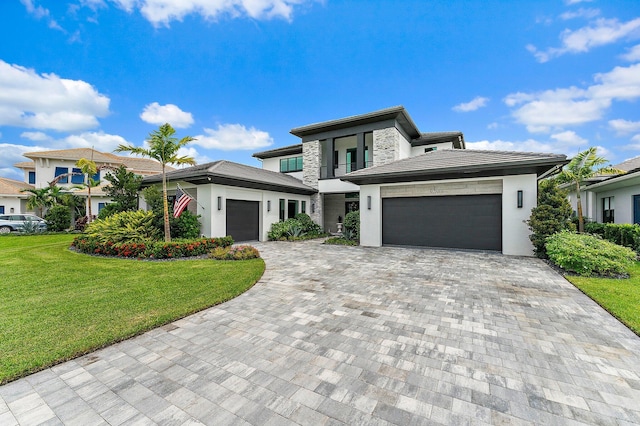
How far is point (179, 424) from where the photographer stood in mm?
2033

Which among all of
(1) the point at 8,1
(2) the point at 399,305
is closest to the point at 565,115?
(2) the point at 399,305

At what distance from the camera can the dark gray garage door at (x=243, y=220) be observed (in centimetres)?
1315

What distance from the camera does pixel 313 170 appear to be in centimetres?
1825

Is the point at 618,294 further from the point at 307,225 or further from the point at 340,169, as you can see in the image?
the point at 340,169

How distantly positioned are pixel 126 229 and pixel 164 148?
361cm

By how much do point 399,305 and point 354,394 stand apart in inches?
101

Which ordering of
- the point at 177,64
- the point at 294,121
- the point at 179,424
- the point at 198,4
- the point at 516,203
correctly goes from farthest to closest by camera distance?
1. the point at 294,121
2. the point at 177,64
3. the point at 198,4
4. the point at 516,203
5. the point at 179,424

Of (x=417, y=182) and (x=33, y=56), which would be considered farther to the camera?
Answer: (x=33, y=56)

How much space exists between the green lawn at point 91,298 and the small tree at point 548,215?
373 inches

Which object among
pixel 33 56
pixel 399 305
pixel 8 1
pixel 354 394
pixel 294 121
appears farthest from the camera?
pixel 294 121

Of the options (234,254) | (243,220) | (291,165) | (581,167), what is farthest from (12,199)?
(581,167)

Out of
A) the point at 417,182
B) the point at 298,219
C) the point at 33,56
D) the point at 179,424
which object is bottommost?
the point at 179,424

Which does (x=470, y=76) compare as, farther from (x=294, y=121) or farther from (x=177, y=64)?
(x=177, y=64)

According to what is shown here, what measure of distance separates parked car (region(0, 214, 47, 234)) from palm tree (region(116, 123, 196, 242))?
15.2 metres
